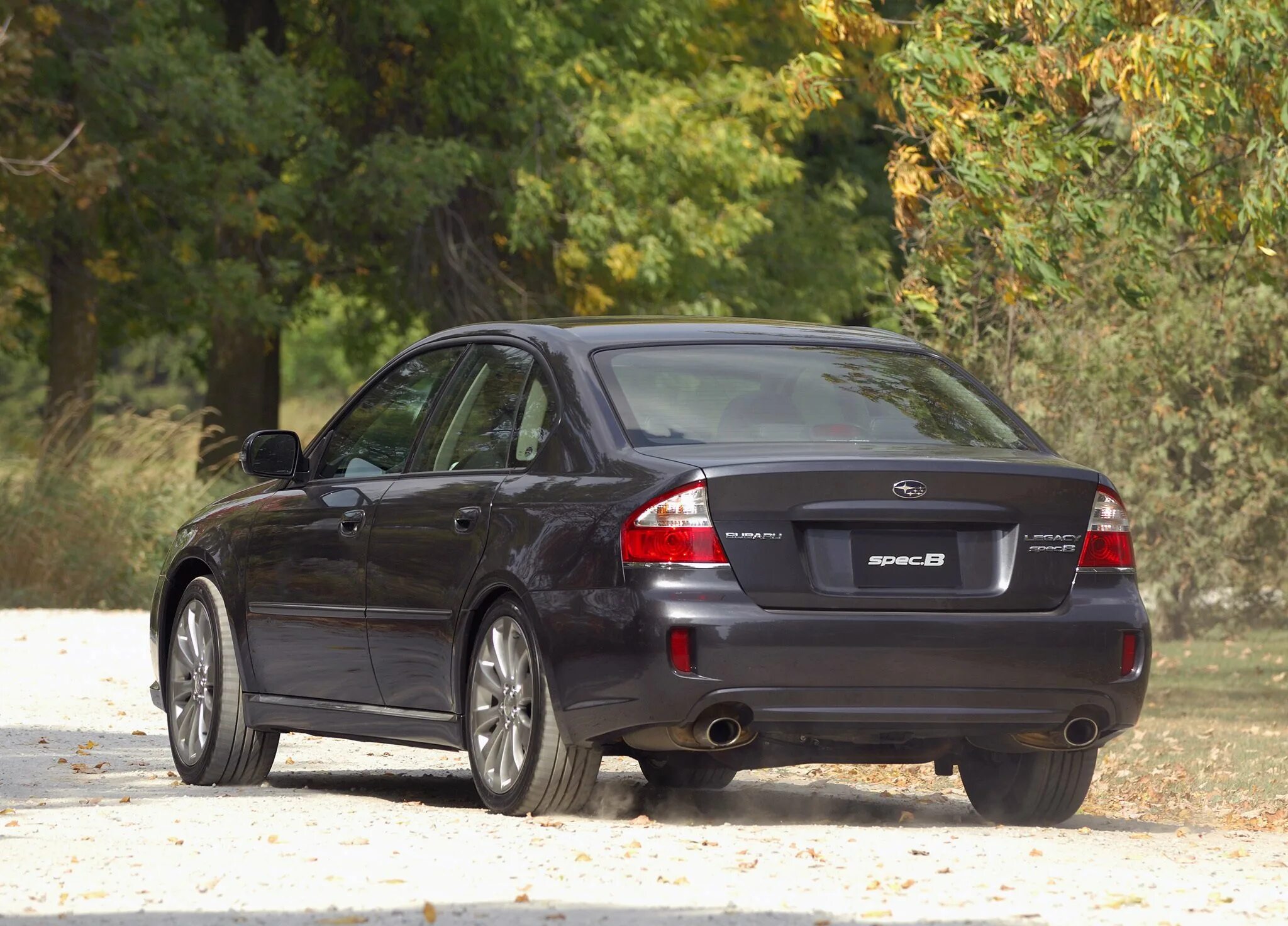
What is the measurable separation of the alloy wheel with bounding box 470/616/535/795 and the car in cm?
1

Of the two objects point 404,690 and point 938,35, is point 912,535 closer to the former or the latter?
point 404,690

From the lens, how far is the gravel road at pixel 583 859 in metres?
6.21

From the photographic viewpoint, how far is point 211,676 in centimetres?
961

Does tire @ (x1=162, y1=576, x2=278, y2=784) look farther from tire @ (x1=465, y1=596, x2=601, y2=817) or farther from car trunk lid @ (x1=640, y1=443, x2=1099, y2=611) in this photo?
car trunk lid @ (x1=640, y1=443, x2=1099, y2=611)

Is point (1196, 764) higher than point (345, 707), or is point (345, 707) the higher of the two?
point (345, 707)

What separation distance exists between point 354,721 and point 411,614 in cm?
63

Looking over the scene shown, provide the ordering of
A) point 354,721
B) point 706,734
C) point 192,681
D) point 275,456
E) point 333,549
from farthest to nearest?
point 192,681 < point 275,456 < point 333,549 < point 354,721 < point 706,734

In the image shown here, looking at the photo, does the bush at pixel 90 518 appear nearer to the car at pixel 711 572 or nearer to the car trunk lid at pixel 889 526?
the car at pixel 711 572

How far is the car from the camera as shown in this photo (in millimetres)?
7316

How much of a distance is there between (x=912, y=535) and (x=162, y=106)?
19210 millimetres

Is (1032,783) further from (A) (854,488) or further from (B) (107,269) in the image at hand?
(B) (107,269)

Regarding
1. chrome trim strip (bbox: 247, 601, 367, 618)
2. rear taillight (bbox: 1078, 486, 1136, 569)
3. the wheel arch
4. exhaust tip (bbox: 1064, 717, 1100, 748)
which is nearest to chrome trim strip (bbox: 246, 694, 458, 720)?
the wheel arch

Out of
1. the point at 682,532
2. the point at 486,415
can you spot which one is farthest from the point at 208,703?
the point at 682,532

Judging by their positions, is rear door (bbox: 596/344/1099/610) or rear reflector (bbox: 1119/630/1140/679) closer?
rear door (bbox: 596/344/1099/610)
